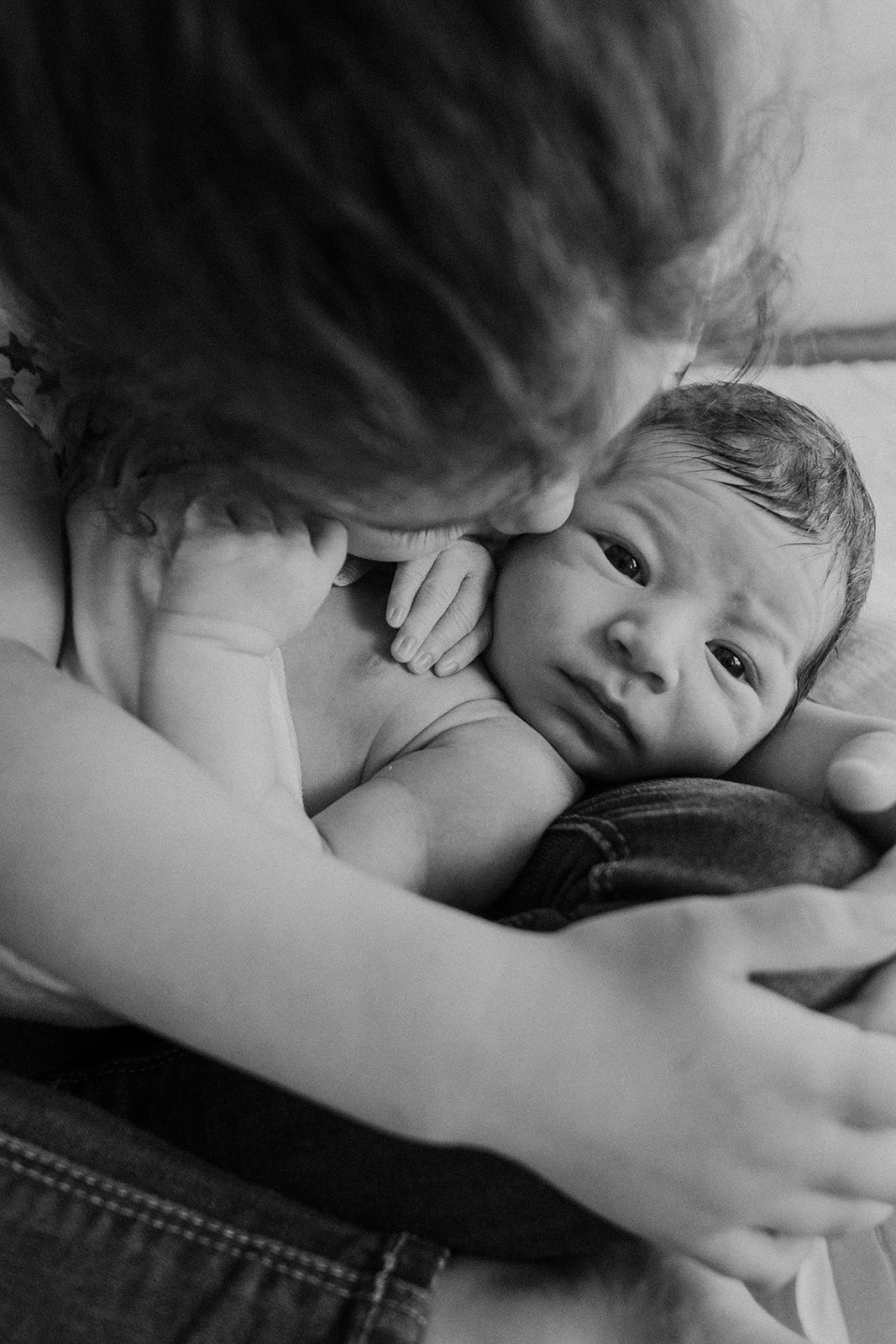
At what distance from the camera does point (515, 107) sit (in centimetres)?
41

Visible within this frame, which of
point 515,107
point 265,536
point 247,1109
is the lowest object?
point 247,1109

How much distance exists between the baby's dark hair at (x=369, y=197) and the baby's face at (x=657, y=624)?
38cm

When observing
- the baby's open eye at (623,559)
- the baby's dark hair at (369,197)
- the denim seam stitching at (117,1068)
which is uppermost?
the baby's dark hair at (369,197)

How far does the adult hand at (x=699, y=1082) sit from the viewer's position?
0.51 m

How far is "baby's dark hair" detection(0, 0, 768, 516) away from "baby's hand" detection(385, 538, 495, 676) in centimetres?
36

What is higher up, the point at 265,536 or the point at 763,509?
the point at 265,536

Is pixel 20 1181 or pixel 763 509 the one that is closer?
pixel 20 1181

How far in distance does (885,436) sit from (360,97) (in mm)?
1223

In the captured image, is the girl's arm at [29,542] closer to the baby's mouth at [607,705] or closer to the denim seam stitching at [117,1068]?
the denim seam stitching at [117,1068]

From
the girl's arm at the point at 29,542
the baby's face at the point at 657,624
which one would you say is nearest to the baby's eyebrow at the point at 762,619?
the baby's face at the point at 657,624

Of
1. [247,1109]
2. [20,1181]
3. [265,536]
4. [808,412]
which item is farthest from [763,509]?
[20,1181]

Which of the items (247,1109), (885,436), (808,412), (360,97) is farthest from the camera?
(885,436)

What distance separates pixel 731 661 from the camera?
2.93ft

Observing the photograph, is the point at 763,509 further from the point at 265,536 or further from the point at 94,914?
the point at 94,914
